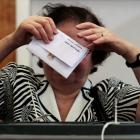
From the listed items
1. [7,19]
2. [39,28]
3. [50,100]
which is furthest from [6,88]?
[7,19]

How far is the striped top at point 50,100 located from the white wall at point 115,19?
382 millimetres

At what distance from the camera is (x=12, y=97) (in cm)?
92

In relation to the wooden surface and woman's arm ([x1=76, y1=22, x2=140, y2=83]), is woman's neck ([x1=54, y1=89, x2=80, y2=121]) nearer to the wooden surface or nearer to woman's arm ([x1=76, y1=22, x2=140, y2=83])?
woman's arm ([x1=76, y1=22, x2=140, y2=83])

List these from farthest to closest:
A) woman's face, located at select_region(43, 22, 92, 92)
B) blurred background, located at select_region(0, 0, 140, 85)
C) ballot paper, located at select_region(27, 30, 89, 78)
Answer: blurred background, located at select_region(0, 0, 140, 85)
woman's face, located at select_region(43, 22, 92, 92)
ballot paper, located at select_region(27, 30, 89, 78)

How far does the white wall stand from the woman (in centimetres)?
36

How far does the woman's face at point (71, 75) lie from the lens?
0.86 m

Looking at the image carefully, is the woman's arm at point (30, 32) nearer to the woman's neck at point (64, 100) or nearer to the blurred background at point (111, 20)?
the woman's neck at point (64, 100)

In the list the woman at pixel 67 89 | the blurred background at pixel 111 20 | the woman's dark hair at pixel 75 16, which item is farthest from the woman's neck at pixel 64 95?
the blurred background at pixel 111 20

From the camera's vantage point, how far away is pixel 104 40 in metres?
0.81

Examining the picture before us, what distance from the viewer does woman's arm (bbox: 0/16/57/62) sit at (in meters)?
0.77

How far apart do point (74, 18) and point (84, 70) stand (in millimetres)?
152

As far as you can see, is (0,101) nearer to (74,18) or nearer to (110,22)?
(74,18)

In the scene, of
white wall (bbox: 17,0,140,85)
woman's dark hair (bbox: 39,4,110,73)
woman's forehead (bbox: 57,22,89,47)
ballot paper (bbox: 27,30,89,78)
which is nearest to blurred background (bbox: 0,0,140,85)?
white wall (bbox: 17,0,140,85)

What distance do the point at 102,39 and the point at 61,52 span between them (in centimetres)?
11
